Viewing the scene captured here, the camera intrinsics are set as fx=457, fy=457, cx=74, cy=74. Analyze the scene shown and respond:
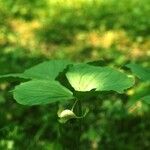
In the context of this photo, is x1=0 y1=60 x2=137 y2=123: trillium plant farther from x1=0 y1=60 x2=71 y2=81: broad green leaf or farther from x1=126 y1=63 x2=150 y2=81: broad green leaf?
x1=126 y1=63 x2=150 y2=81: broad green leaf

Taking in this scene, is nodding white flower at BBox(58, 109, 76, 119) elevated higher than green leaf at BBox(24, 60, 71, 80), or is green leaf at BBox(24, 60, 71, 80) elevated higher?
green leaf at BBox(24, 60, 71, 80)

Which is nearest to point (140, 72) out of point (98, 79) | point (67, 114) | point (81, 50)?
point (98, 79)

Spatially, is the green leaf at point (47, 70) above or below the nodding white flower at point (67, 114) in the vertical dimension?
above

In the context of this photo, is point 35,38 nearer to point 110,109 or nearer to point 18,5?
point 18,5

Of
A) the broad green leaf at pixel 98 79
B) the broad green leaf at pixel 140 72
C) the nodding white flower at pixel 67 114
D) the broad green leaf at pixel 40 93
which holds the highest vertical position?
the broad green leaf at pixel 140 72

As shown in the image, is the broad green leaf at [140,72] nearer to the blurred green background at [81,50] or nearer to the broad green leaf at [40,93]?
the broad green leaf at [40,93]

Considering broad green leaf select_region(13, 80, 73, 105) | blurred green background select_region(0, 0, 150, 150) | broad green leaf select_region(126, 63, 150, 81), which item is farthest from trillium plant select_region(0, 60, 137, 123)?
blurred green background select_region(0, 0, 150, 150)

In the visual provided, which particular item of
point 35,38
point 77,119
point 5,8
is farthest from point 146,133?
point 5,8

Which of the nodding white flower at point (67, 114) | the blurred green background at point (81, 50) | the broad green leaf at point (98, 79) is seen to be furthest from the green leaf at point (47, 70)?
the blurred green background at point (81, 50)
